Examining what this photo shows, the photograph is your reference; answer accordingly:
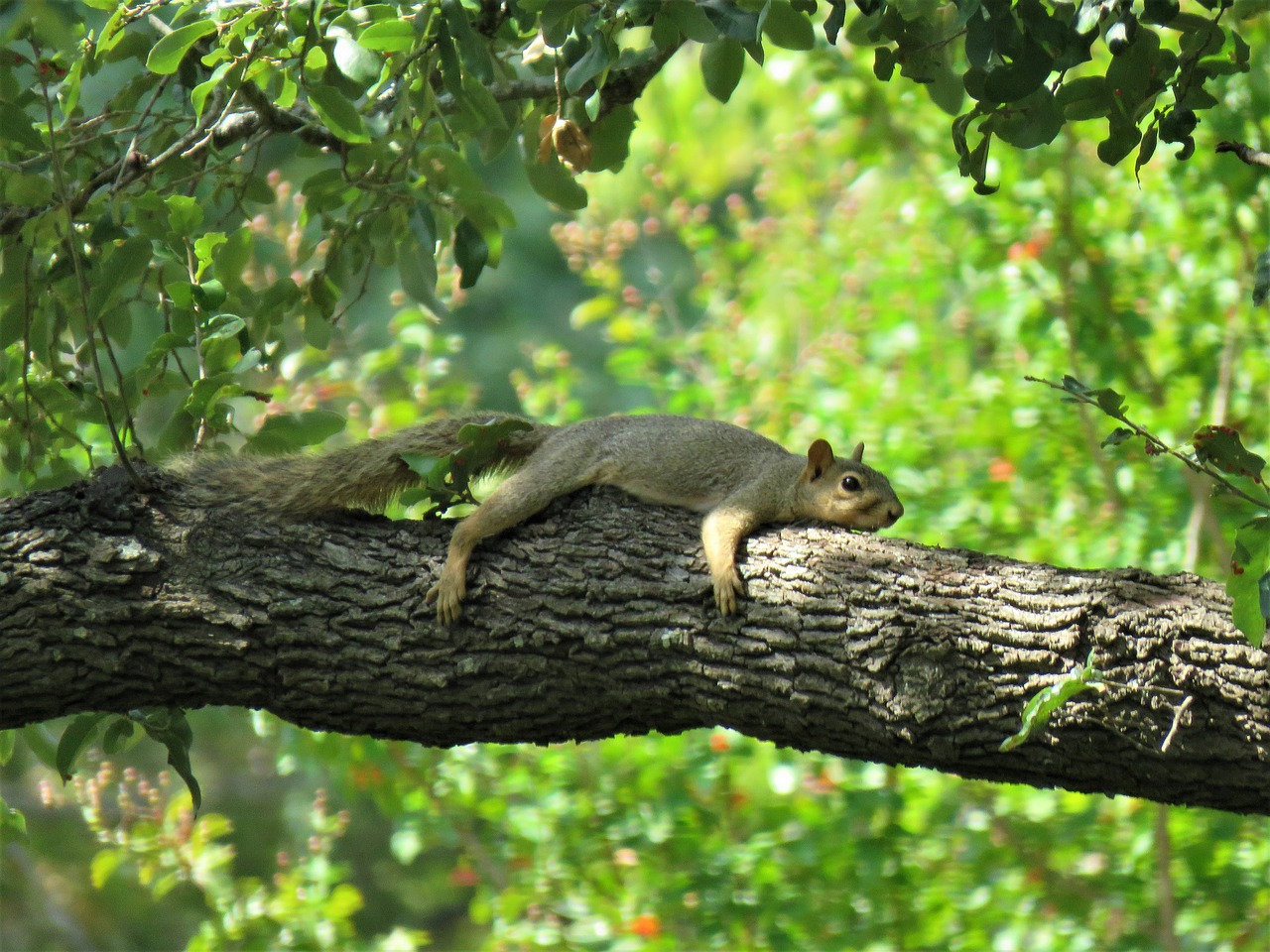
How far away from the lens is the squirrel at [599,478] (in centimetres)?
247

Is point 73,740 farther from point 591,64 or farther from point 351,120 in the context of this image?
point 591,64

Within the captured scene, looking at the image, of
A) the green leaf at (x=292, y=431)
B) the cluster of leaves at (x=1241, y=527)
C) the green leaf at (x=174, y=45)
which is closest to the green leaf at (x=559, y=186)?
the green leaf at (x=292, y=431)

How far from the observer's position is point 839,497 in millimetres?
3051

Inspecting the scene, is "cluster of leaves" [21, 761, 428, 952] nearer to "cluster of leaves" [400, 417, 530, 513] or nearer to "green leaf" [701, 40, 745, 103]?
"cluster of leaves" [400, 417, 530, 513]

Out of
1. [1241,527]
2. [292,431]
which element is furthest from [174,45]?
[1241,527]

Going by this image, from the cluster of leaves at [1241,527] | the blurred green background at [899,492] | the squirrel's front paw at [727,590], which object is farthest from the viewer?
the blurred green background at [899,492]

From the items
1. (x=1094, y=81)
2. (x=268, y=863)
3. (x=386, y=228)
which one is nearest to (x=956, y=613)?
(x=1094, y=81)

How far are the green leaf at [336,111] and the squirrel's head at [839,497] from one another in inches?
51.5

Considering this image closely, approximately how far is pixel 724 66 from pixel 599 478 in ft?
2.78

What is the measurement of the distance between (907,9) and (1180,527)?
2.80 metres

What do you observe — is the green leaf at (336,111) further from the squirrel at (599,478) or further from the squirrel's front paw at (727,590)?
the squirrel's front paw at (727,590)

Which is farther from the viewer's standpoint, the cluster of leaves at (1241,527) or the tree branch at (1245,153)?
→ the tree branch at (1245,153)

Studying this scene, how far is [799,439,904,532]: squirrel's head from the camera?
3.04 meters

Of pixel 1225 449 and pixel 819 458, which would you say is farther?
pixel 819 458
